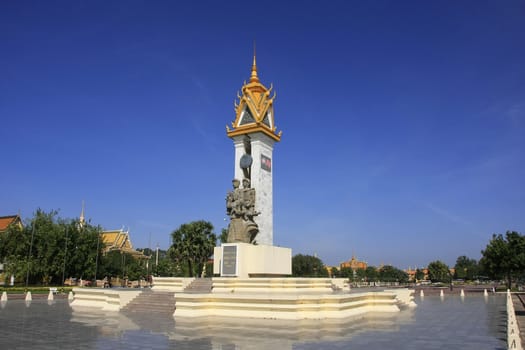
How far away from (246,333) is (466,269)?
4389 inches

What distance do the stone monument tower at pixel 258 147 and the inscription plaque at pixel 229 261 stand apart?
18.7 ft

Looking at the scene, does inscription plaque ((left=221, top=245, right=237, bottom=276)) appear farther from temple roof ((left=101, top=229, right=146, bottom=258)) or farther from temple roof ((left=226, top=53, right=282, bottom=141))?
temple roof ((left=101, top=229, right=146, bottom=258))

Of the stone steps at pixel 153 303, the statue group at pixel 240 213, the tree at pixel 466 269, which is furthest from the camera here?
the tree at pixel 466 269

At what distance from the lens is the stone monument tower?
98.3ft

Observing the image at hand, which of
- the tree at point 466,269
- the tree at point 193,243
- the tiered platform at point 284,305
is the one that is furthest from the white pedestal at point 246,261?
the tree at point 466,269

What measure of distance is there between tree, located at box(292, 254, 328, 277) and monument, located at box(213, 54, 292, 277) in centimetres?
3921

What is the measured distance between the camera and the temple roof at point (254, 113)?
103 ft

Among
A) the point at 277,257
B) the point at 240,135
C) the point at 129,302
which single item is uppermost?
the point at 240,135

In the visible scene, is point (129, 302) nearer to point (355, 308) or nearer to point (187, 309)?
point (187, 309)

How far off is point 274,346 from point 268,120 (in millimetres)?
24561

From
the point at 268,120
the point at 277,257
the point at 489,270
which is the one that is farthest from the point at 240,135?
the point at 489,270

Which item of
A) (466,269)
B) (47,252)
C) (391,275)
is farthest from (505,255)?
(466,269)

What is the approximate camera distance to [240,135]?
3169cm

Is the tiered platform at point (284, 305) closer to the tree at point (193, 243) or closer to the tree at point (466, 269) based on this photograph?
the tree at point (193, 243)
